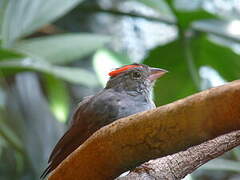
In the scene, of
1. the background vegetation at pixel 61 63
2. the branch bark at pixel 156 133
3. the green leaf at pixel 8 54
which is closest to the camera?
the branch bark at pixel 156 133

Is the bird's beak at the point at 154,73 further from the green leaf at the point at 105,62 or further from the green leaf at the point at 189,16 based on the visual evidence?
the green leaf at the point at 189,16

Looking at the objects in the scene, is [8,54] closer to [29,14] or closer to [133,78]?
[29,14]

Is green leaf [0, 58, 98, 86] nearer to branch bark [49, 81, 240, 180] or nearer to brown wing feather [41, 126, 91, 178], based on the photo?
brown wing feather [41, 126, 91, 178]

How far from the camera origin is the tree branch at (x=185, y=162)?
2.27 metres

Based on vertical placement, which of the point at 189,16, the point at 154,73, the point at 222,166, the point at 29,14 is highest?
the point at 29,14

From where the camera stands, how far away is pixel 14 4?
3.67 meters

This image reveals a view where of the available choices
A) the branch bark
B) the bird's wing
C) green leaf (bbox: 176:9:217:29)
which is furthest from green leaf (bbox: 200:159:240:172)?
the branch bark

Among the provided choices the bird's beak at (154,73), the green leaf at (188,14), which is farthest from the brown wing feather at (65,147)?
the green leaf at (188,14)

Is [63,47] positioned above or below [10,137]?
above

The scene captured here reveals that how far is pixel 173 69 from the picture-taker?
4461mm

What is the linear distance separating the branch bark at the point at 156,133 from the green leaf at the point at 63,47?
2.24 m

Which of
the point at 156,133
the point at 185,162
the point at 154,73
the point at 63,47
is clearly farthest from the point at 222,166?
the point at 156,133

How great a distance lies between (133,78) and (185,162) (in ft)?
3.03

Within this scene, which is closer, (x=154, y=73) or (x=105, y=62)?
(x=154, y=73)
